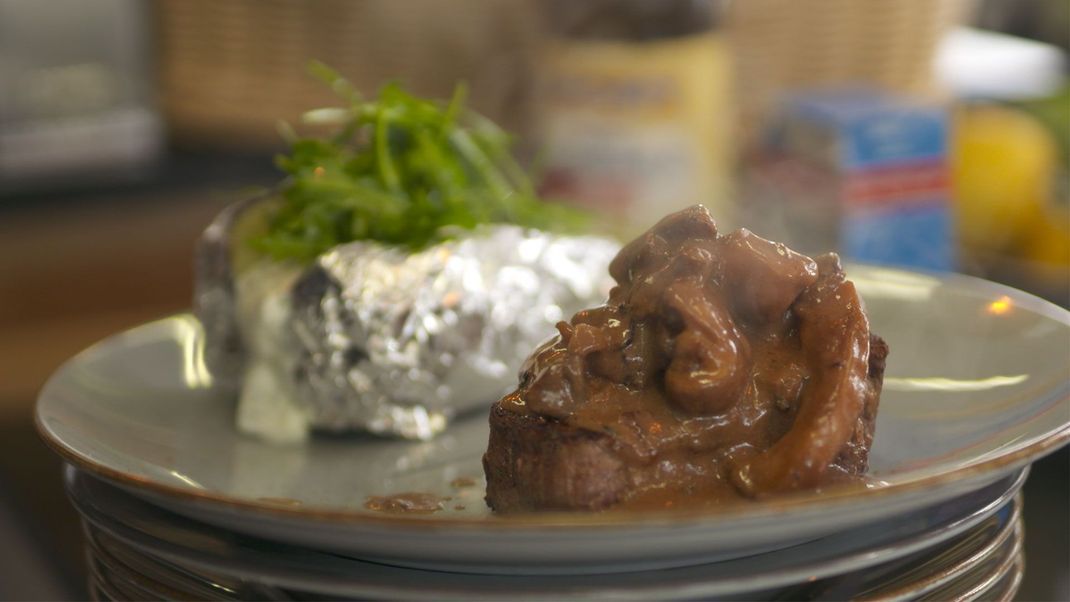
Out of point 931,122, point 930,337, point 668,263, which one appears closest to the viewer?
point 668,263

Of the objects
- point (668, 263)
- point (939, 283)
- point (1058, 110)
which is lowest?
point (1058, 110)

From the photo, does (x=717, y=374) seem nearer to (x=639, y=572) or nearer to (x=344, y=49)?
(x=639, y=572)

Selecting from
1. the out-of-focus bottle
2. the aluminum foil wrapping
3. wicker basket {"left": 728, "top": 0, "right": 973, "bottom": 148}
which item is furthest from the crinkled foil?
wicker basket {"left": 728, "top": 0, "right": 973, "bottom": 148}

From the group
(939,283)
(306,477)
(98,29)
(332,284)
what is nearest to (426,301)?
(332,284)

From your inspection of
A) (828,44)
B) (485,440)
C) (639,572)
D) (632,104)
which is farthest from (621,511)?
(828,44)

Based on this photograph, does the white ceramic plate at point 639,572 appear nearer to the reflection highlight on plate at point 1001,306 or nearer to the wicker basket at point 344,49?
the reflection highlight on plate at point 1001,306

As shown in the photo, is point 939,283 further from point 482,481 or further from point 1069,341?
point 482,481
